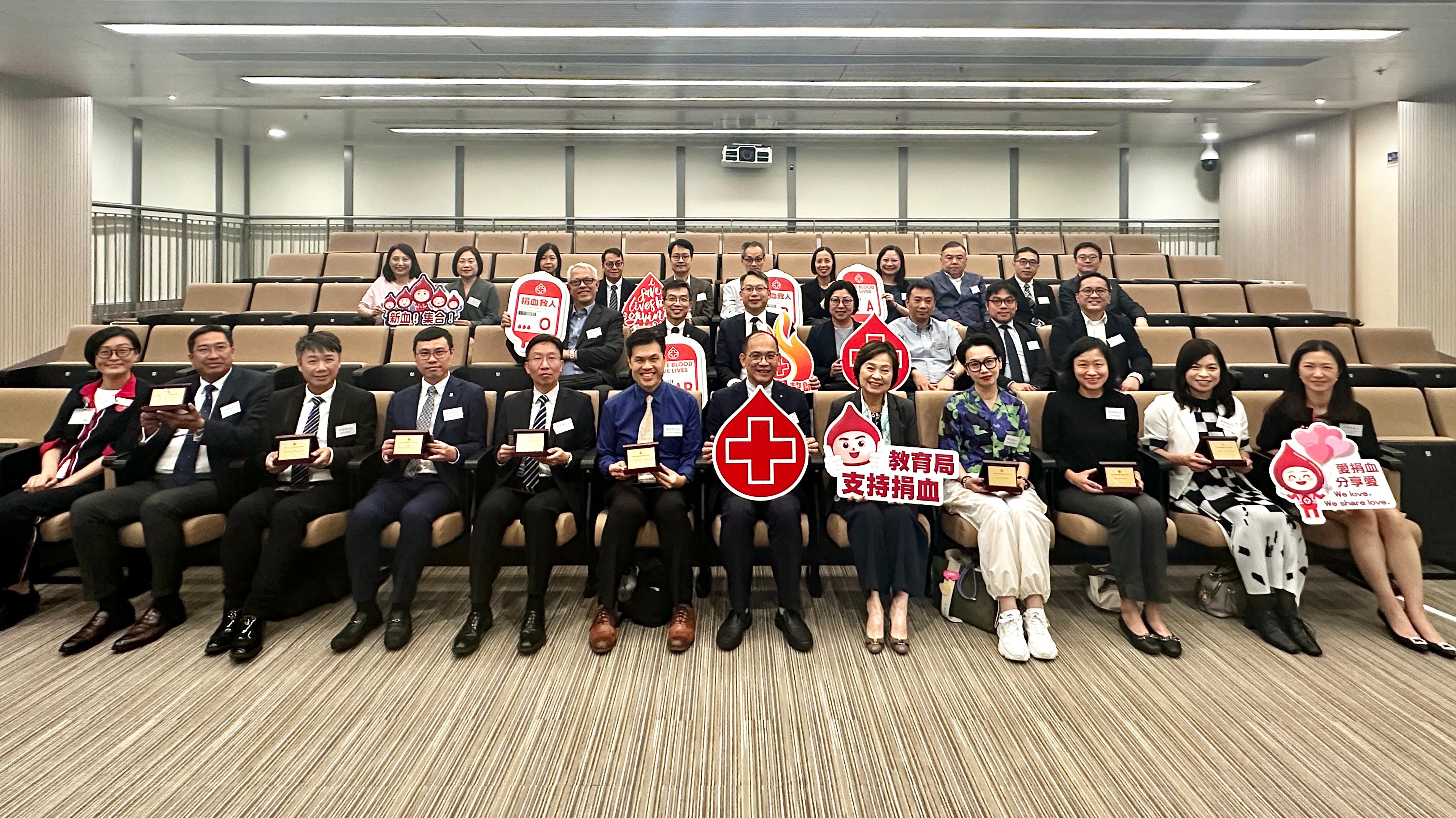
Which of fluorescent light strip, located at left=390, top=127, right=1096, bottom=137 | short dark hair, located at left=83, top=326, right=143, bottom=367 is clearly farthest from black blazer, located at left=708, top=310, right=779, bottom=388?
fluorescent light strip, located at left=390, top=127, right=1096, bottom=137

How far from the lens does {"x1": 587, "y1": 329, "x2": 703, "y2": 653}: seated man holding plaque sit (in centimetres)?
288

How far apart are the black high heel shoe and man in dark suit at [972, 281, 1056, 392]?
190cm

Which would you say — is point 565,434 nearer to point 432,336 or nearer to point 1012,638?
point 432,336

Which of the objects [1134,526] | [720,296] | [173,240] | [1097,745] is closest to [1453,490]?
[1134,526]

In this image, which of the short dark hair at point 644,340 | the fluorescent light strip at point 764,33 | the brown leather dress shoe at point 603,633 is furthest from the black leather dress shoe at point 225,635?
the fluorescent light strip at point 764,33

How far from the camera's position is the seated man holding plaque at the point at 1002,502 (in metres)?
2.81

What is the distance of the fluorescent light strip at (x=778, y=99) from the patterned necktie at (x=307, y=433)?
18.6 feet

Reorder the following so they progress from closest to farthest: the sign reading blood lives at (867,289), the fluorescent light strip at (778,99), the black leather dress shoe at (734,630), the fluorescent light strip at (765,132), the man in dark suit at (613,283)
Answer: the black leather dress shoe at (734,630), the sign reading blood lives at (867,289), the man in dark suit at (613,283), the fluorescent light strip at (778,99), the fluorescent light strip at (765,132)

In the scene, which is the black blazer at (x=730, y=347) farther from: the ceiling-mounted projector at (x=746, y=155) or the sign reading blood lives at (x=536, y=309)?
the ceiling-mounted projector at (x=746, y=155)

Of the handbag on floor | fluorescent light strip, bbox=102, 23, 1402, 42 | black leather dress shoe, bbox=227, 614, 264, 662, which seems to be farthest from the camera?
fluorescent light strip, bbox=102, 23, 1402, 42

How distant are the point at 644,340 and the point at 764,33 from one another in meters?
3.81

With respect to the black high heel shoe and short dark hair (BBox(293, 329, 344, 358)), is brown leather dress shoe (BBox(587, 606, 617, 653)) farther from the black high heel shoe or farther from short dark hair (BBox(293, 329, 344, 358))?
the black high heel shoe

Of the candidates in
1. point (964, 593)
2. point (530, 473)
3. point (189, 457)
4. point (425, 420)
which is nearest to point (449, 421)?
point (425, 420)

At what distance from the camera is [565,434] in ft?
10.3
